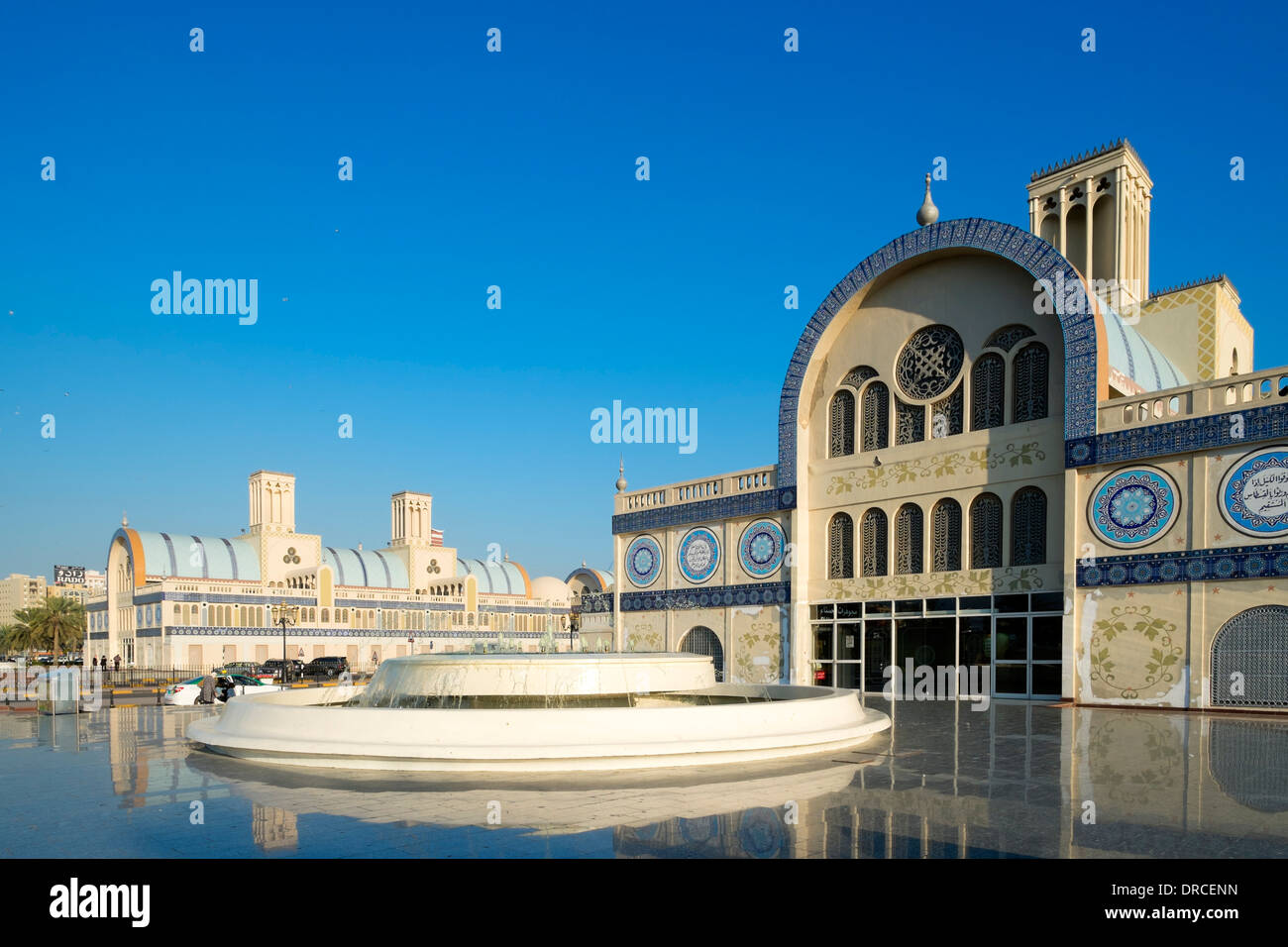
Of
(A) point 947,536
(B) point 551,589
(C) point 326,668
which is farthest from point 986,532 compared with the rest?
(B) point 551,589

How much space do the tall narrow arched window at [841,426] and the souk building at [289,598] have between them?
27.9m

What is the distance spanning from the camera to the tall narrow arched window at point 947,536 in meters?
21.5

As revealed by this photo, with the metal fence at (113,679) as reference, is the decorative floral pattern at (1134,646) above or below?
above

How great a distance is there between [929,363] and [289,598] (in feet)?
151

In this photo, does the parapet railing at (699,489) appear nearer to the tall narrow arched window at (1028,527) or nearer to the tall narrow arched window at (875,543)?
the tall narrow arched window at (875,543)

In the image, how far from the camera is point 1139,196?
1176 inches

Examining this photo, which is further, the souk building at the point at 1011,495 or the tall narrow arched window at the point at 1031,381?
the tall narrow arched window at the point at 1031,381

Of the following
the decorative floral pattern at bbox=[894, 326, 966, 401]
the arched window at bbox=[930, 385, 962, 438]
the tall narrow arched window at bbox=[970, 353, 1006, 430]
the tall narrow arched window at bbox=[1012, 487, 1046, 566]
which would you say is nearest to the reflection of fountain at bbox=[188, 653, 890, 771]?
the tall narrow arched window at bbox=[1012, 487, 1046, 566]

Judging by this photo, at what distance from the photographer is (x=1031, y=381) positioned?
807 inches

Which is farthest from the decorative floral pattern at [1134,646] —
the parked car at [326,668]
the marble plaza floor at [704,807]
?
the parked car at [326,668]

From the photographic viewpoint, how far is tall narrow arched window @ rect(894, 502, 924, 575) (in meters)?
22.3
